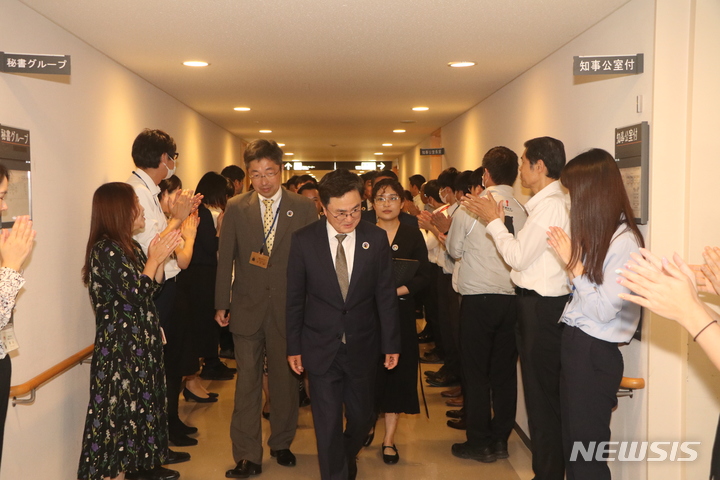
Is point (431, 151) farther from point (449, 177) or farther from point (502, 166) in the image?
point (502, 166)

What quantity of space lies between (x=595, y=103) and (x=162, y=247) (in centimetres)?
274

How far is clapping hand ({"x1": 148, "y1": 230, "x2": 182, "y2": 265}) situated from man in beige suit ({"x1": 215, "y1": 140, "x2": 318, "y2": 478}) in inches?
25.6

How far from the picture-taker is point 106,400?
347 cm

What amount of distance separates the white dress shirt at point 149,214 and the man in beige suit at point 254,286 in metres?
0.33

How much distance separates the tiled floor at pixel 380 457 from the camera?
14.2ft

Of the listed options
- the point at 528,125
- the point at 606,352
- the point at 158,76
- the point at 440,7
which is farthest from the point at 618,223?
the point at 158,76

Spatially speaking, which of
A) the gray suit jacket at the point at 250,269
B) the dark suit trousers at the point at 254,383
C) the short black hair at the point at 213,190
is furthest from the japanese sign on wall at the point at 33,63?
the short black hair at the point at 213,190

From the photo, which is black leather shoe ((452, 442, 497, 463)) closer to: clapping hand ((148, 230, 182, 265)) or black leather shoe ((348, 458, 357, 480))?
black leather shoe ((348, 458, 357, 480))

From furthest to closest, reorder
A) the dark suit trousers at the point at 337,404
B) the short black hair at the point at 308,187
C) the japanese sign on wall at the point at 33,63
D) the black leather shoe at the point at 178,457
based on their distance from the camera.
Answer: the short black hair at the point at 308,187 → the black leather shoe at the point at 178,457 → the dark suit trousers at the point at 337,404 → the japanese sign on wall at the point at 33,63

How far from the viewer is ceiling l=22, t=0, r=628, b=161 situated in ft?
11.8

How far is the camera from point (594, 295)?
288 cm

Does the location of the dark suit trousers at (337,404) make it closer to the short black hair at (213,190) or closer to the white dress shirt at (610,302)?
the white dress shirt at (610,302)

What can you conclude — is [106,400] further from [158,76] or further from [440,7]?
[158,76]

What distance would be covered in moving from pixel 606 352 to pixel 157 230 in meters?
2.78
